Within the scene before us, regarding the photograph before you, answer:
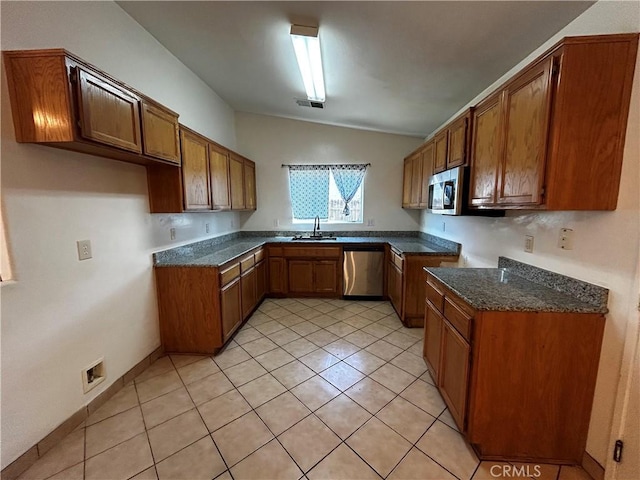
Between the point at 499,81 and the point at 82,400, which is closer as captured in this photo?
the point at 82,400

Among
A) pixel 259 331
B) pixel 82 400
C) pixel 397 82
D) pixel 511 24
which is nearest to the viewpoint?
pixel 511 24

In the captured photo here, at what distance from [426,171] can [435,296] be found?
6.06ft

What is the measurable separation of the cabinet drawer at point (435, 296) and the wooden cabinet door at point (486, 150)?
718mm

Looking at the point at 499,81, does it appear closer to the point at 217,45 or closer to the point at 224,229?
the point at 217,45

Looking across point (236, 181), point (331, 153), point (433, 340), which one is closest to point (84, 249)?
point (236, 181)

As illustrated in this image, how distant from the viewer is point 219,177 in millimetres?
3131

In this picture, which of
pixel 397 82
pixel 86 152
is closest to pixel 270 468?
pixel 86 152

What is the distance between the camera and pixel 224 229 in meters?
3.98

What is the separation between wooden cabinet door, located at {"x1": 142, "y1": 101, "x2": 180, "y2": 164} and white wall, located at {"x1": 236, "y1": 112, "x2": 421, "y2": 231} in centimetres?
222

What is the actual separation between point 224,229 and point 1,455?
293 cm

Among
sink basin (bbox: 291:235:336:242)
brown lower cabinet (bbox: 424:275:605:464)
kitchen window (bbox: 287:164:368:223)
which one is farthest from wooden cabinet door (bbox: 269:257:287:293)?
brown lower cabinet (bbox: 424:275:605:464)

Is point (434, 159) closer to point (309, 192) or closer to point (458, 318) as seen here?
point (458, 318)

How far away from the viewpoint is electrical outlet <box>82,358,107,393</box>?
1775mm

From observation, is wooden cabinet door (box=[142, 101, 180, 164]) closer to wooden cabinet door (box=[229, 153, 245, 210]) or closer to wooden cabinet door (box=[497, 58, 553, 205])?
wooden cabinet door (box=[229, 153, 245, 210])
